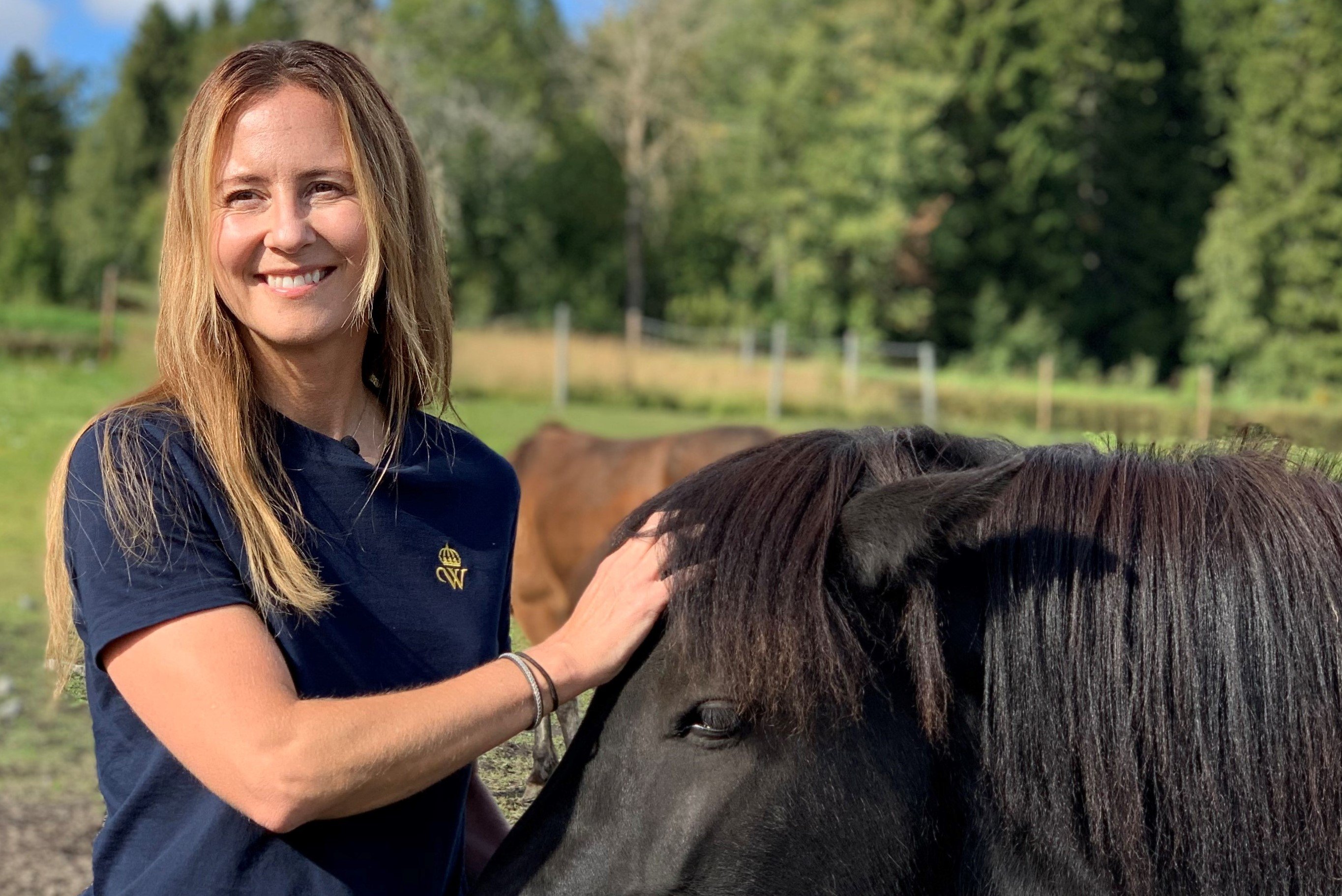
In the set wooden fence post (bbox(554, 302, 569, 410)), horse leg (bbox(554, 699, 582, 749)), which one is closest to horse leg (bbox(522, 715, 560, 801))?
horse leg (bbox(554, 699, 582, 749))

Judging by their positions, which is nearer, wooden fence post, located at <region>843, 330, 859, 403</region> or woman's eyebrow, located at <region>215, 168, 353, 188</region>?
woman's eyebrow, located at <region>215, 168, 353, 188</region>

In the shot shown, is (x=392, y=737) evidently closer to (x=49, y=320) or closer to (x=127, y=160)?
(x=49, y=320)

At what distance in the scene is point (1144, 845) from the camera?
63.4 inches

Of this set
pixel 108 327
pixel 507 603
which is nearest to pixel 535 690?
pixel 507 603

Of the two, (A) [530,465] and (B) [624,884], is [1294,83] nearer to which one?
(A) [530,465]

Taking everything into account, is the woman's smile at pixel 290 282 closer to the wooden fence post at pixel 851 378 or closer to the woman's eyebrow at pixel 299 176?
the woman's eyebrow at pixel 299 176

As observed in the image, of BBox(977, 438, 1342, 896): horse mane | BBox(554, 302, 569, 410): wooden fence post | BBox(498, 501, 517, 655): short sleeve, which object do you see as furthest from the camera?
BBox(554, 302, 569, 410): wooden fence post

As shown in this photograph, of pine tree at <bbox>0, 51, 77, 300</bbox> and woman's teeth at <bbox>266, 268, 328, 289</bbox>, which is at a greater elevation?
pine tree at <bbox>0, 51, 77, 300</bbox>

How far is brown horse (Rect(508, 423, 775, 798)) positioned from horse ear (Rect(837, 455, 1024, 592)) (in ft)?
17.0

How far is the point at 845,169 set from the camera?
40094mm

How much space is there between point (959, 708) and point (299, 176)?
1227mm

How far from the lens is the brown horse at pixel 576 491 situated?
7215mm

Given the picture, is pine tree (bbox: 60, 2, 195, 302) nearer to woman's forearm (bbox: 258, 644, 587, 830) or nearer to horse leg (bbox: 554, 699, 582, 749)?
horse leg (bbox: 554, 699, 582, 749)

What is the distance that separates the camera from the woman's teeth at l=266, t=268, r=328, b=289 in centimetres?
185
